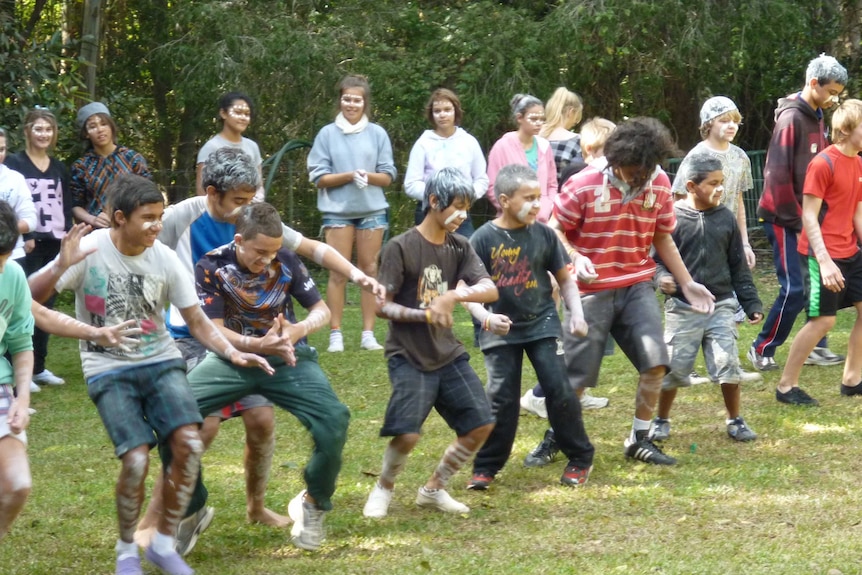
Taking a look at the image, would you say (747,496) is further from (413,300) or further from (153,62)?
(153,62)

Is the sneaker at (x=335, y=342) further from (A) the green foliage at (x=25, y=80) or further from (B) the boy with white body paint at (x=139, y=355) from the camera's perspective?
(B) the boy with white body paint at (x=139, y=355)

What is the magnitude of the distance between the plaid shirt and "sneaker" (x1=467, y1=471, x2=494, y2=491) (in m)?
3.95

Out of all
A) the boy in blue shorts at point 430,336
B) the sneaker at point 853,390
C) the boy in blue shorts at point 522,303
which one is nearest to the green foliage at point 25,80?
the boy in blue shorts at point 522,303

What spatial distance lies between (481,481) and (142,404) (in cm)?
195

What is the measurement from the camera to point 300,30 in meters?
14.9

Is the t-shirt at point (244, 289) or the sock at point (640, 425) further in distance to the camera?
the sock at point (640, 425)

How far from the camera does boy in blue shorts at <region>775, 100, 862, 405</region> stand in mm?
7531

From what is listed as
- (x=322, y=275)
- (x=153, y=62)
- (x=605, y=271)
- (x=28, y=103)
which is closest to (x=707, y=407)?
(x=605, y=271)

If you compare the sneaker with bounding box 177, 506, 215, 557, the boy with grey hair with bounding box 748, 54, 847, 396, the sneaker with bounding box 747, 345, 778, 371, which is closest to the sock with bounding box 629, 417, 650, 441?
the boy with grey hair with bounding box 748, 54, 847, 396

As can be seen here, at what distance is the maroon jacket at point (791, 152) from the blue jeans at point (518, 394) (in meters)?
2.99

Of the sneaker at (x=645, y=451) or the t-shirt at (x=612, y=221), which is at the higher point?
the t-shirt at (x=612, y=221)

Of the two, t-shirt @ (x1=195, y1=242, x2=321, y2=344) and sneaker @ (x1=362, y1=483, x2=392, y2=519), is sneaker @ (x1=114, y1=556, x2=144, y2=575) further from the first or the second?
sneaker @ (x1=362, y1=483, x2=392, y2=519)

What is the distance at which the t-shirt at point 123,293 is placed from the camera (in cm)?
470

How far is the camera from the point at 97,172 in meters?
8.83
